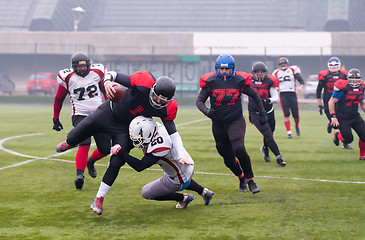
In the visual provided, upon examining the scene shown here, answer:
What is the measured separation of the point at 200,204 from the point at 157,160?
1071 mm

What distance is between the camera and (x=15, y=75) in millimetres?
48469

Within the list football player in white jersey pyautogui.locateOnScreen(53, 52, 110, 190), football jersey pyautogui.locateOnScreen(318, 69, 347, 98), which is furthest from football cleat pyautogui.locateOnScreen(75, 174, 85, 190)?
football jersey pyautogui.locateOnScreen(318, 69, 347, 98)

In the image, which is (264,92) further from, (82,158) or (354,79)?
(82,158)

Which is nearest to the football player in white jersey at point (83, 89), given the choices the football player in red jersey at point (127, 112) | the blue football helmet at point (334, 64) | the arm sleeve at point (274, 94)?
the football player in red jersey at point (127, 112)

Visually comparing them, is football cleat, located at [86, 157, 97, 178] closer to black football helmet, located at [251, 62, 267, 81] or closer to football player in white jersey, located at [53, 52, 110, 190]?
football player in white jersey, located at [53, 52, 110, 190]

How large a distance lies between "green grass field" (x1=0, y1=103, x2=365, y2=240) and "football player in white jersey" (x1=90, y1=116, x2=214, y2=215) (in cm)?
22

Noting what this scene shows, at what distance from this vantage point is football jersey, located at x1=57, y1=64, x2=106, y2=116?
26.7 feet

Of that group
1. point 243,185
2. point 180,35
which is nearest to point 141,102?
point 243,185

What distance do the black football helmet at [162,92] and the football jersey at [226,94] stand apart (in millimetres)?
1890

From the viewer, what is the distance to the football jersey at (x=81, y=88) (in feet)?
26.7

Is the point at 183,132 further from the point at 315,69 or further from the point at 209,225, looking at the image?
the point at 315,69

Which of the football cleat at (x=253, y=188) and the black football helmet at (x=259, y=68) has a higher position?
the black football helmet at (x=259, y=68)

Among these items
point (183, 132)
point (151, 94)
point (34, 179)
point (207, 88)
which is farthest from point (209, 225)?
point (183, 132)

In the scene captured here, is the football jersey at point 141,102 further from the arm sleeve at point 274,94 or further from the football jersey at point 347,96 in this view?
the football jersey at point 347,96
